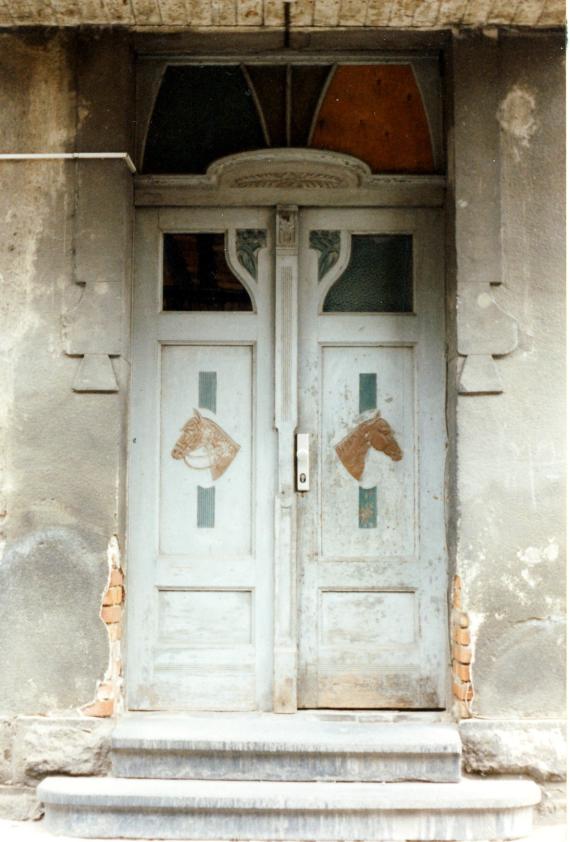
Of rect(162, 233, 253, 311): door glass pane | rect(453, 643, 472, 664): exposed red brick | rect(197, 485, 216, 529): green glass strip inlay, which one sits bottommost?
rect(453, 643, 472, 664): exposed red brick

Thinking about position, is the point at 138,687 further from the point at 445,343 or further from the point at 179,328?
the point at 445,343

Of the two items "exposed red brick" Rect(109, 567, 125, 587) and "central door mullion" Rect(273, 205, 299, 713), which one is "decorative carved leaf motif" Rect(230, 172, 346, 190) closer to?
"central door mullion" Rect(273, 205, 299, 713)

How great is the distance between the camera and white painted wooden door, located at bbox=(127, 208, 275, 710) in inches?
181

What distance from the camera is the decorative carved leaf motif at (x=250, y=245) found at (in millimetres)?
4707

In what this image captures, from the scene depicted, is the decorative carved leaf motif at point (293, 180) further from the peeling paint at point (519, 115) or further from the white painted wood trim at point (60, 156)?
the peeling paint at point (519, 115)

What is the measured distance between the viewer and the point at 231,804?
392cm

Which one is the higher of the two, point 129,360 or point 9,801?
point 129,360

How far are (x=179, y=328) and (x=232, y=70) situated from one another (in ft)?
4.28

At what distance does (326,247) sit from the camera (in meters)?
4.71

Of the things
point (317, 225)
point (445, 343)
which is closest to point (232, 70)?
point (317, 225)

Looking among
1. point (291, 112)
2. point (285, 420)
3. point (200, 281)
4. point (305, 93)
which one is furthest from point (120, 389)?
point (305, 93)

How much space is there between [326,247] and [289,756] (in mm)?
2389

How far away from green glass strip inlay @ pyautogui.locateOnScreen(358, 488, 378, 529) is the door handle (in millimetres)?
274

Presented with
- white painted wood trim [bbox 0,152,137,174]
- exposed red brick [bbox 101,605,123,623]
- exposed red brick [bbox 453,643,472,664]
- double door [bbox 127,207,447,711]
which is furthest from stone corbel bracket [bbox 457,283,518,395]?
exposed red brick [bbox 101,605,123,623]
